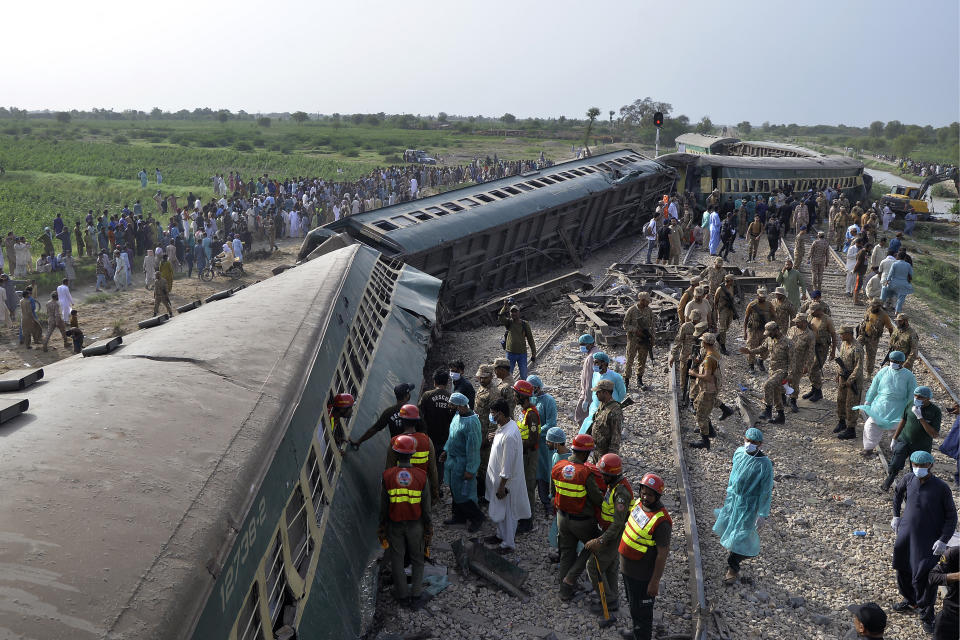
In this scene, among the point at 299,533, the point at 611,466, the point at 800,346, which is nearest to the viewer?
the point at 299,533

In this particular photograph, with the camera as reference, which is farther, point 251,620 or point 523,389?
point 523,389

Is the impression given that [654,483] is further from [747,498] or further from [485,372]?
[485,372]

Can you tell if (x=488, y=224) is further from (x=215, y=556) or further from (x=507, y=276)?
(x=215, y=556)

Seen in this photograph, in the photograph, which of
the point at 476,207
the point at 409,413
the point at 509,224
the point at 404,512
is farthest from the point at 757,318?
the point at 404,512

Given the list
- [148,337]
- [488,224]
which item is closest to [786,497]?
[148,337]

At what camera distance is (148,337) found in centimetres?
693

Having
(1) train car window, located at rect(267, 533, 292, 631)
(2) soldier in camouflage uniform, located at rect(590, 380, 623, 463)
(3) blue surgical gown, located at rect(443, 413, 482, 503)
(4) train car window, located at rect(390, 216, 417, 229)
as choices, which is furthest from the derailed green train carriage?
(4) train car window, located at rect(390, 216, 417, 229)

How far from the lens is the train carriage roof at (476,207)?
15.4m

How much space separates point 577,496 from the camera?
6.59m

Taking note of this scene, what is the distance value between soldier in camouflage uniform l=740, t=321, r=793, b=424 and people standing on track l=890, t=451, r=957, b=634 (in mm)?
4251

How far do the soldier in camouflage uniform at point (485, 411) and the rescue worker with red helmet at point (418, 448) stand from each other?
1199mm

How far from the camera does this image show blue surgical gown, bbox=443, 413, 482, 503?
25.0ft

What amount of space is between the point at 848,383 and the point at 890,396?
1344 millimetres

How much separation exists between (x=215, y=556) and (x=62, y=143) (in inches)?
3193
